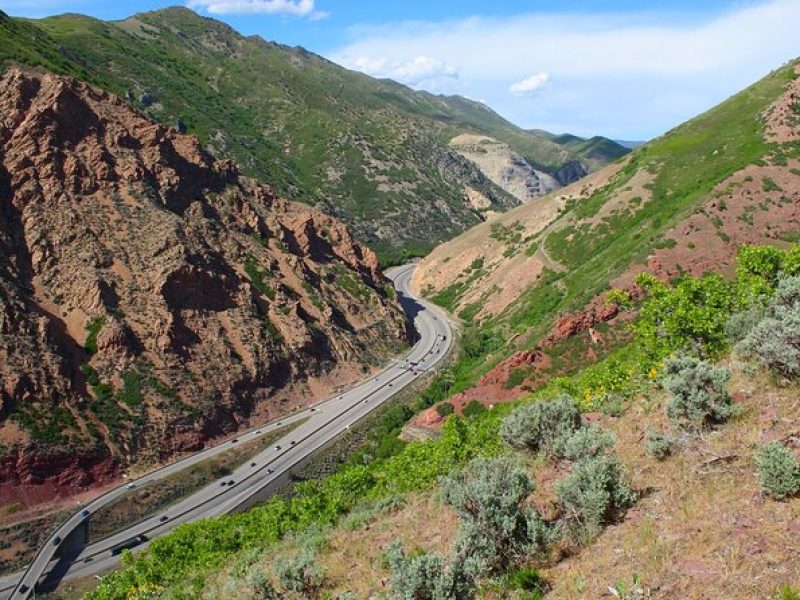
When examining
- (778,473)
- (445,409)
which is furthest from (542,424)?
(445,409)

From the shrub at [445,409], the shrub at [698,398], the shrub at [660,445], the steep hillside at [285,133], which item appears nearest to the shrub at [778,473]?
the shrub at [660,445]

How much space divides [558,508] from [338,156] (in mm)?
162155

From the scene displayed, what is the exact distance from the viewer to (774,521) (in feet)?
25.8

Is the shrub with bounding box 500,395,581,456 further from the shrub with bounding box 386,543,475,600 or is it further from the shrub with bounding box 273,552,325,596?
the shrub with bounding box 273,552,325,596

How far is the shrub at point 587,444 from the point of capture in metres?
11.6

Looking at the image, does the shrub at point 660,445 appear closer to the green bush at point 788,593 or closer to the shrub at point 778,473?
the shrub at point 778,473

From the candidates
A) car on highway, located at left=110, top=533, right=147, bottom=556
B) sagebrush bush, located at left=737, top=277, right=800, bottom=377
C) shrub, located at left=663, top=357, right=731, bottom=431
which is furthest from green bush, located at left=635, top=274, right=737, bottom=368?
car on highway, located at left=110, top=533, right=147, bottom=556

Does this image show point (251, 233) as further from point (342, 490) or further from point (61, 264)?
A: point (342, 490)

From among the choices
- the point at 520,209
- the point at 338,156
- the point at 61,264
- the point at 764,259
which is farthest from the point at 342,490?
the point at 338,156

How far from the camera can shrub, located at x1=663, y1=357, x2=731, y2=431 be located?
1130 centimetres

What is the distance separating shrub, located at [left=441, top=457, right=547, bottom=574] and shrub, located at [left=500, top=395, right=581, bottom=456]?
397 centimetres

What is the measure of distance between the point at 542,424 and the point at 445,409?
32.5m

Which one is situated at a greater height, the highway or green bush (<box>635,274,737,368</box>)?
green bush (<box>635,274,737,368</box>)

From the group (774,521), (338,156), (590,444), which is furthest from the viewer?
(338,156)
